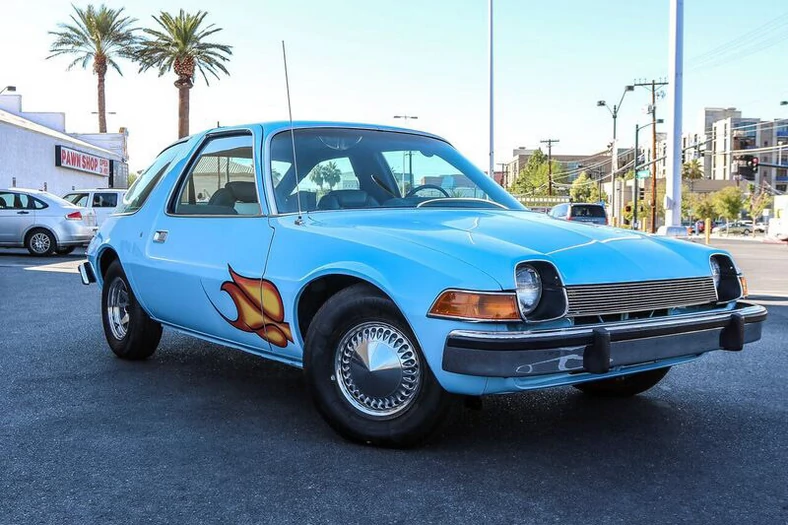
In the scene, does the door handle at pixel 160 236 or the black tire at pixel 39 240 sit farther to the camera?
the black tire at pixel 39 240

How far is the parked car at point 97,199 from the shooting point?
21.2 metres

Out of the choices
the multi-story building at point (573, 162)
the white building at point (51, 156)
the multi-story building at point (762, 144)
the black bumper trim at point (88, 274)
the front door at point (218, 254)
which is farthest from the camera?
the multi-story building at point (573, 162)

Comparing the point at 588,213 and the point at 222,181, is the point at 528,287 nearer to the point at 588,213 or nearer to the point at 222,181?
the point at 222,181

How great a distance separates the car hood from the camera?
330cm

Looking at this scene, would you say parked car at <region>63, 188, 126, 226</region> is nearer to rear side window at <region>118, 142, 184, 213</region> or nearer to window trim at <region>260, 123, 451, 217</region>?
rear side window at <region>118, 142, 184, 213</region>

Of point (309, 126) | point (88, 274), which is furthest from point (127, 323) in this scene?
point (309, 126)

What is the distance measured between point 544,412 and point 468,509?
1540 millimetres

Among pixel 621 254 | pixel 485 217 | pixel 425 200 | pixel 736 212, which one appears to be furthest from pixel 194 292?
pixel 736 212

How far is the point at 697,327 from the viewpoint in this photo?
11.8 ft

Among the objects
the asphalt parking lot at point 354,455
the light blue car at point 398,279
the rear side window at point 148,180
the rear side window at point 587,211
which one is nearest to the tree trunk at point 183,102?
the rear side window at point 587,211

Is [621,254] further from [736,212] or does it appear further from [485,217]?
[736,212]

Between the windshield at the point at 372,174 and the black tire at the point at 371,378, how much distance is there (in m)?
0.86

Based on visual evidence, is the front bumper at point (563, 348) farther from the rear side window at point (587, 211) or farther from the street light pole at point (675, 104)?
the rear side window at point (587, 211)

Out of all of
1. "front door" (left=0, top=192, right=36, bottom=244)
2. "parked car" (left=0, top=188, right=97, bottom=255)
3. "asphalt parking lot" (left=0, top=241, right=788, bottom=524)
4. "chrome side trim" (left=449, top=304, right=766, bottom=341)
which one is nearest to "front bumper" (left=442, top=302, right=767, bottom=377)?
"chrome side trim" (left=449, top=304, right=766, bottom=341)
